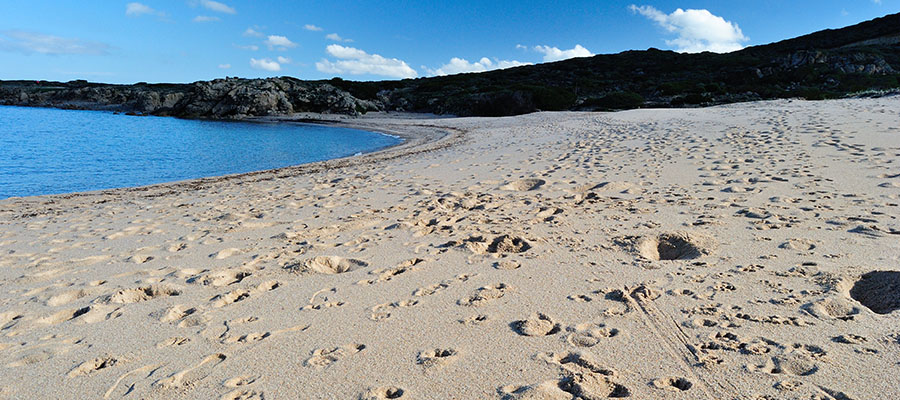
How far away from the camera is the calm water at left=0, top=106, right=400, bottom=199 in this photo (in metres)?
12.8

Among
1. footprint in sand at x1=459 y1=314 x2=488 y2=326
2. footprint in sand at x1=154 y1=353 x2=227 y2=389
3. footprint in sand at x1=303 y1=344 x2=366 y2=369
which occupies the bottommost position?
footprint in sand at x1=154 y1=353 x2=227 y2=389

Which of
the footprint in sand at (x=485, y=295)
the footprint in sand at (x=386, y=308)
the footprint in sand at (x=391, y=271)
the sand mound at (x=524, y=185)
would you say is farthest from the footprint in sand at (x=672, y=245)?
the sand mound at (x=524, y=185)

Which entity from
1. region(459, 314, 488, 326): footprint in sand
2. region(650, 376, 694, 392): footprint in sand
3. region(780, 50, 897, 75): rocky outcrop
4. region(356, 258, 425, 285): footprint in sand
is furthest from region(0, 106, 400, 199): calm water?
region(780, 50, 897, 75): rocky outcrop

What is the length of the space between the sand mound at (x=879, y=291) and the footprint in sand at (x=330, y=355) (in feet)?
10.5

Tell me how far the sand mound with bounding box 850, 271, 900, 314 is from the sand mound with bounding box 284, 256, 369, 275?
3687 millimetres

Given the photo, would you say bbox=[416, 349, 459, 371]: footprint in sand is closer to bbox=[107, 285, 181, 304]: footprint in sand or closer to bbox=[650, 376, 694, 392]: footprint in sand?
bbox=[650, 376, 694, 392]: footprint in sand

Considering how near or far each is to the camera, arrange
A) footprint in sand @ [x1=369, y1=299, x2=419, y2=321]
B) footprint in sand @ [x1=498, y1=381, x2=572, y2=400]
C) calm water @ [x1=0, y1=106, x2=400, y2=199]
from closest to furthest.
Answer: footprint in sand @ [x1=498, y1=381, x2=572, y2=400] → footprint in sand @ [x1=369, y1=299, x2=419, y2=321] → calm water @ [x1=0, y1=106, x2=400, y2=199]

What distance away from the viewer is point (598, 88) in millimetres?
46000

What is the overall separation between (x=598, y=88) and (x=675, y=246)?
147 ft

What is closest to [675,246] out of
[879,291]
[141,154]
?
[879,291]

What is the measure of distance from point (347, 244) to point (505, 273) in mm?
1894

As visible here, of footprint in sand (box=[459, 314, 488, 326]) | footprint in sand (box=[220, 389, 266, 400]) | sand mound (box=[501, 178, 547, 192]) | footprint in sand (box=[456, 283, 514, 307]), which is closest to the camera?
footprint in sand (box=[220, 389, 266, 400])

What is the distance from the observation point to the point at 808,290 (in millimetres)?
3178

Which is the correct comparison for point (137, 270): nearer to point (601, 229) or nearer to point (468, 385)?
point (468, 385)
